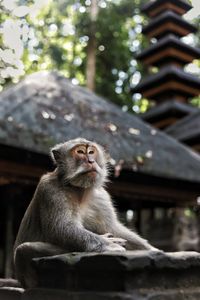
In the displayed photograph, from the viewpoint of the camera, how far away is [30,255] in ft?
8.36

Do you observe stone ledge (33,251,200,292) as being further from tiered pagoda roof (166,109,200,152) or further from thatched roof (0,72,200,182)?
tiered pagoda roof (166,109,200,152)

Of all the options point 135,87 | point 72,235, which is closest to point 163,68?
point 135,87

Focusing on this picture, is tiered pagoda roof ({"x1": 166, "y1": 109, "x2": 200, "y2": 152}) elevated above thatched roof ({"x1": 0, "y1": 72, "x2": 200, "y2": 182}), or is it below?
above

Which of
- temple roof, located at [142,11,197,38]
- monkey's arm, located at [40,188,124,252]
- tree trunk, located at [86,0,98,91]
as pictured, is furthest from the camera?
temple roof, located at [142,11,197,38]

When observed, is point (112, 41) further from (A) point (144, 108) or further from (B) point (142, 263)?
(B) point (142, 263)

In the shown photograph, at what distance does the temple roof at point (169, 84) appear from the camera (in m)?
19.5

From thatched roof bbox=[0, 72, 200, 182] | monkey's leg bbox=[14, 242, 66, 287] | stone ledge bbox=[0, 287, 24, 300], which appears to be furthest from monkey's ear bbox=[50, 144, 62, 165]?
thatched roof bbox=[0, 72, 200, 182]

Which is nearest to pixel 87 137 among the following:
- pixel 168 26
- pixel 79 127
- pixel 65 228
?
pixel 79 127

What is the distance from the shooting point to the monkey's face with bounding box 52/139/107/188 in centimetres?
297

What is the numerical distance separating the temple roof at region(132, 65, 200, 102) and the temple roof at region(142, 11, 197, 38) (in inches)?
72.9

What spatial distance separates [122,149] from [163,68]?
11229 millimetres

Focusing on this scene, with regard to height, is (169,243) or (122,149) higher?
(122,149)

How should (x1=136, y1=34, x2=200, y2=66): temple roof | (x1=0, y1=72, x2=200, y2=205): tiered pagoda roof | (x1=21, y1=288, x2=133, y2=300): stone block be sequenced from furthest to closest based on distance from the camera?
1. (x1=136, y1=34, x2=200, y2=66): temple roof
2. (x1=0, y1=72, x2=200, y2=205): tiered pagoda roof
3. (x1=21, y1=288, x2=133, y2=300): stone block

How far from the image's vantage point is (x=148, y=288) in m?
2.10
